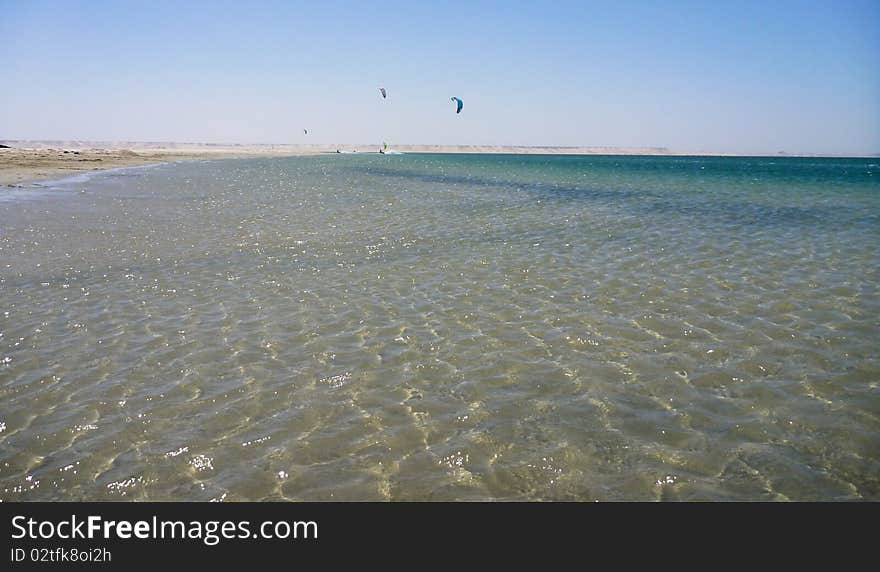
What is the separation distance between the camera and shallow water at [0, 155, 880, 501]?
5082 millimetres

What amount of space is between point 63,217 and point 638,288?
23.0 metres

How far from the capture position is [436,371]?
7410 millimetres

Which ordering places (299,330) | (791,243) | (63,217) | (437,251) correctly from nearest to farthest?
(299,330) < (437,251) < (791,243) < (63,217)

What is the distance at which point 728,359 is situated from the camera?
7.76 metres

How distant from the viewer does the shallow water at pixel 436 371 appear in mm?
5082

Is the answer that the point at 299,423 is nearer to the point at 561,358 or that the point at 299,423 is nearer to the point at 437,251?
the point at 561,358

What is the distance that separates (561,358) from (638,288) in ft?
15.8
